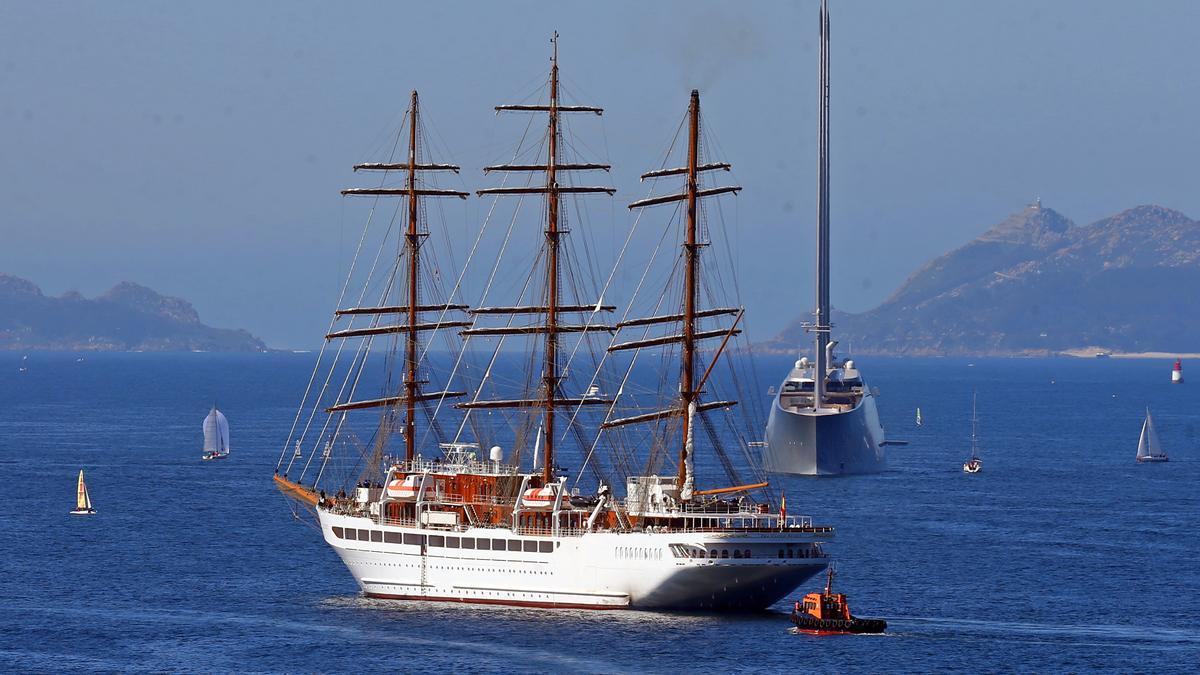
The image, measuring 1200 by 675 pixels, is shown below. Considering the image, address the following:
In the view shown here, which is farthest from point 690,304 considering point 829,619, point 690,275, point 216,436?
point 216,436

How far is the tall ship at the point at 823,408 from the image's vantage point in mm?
163125

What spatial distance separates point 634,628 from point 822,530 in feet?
32.7

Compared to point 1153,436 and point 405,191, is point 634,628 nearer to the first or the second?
point 405,191

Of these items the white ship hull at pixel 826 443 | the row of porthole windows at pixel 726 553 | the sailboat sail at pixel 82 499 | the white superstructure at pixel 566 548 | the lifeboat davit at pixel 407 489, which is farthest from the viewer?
the white ship hull at pixel 826 443

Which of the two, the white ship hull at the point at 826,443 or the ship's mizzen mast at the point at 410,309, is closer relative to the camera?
the ship's mizzen mast at the point at 410,309

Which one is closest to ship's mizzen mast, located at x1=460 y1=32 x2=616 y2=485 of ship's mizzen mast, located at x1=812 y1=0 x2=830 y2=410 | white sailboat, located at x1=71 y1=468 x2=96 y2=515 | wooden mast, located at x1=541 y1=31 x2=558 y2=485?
wooden mast, located at x1=541 y1=31 x2=558 y2=485

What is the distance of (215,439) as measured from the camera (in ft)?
584

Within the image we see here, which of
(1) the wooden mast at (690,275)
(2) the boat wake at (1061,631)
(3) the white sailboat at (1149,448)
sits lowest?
(2) the boat wake at (1061,631)

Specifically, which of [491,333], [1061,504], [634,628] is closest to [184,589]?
[491,333]

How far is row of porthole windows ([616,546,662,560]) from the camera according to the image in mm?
86688

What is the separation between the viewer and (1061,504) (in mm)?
141750

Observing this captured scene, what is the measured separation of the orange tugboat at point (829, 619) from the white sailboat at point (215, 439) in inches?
4056

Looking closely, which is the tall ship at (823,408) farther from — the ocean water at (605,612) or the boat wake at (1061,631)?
the boat wake at (1061,631)

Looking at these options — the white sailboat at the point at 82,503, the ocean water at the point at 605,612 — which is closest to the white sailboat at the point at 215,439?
the ocean water at the point at 605,612
